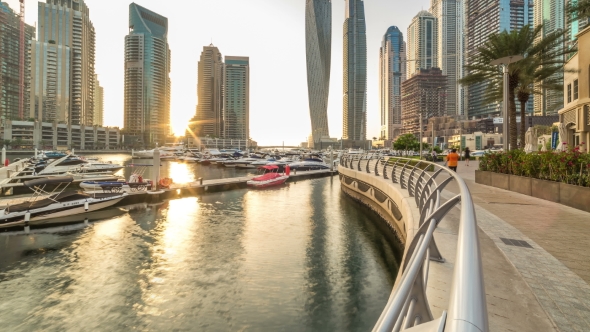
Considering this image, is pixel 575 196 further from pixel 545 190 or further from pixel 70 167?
pixel 70 167

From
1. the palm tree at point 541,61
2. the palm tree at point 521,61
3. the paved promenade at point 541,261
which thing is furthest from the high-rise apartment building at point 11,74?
the paved promenade at point 541,261

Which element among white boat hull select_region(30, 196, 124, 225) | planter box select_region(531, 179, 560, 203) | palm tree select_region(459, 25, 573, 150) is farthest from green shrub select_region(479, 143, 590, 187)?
white boat hull select_region(30, 196, 124, 225)

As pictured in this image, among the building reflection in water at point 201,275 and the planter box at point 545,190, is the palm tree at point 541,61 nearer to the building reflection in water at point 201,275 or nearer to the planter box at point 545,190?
the planter box at point 545,190

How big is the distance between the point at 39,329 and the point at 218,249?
8.38 m

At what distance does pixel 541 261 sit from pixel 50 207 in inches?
A: 1115

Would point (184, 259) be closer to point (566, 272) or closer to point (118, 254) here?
point (118, 254)

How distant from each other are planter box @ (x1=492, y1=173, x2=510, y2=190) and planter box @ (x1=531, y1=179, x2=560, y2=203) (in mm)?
2725

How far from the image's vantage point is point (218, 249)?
17.9 m

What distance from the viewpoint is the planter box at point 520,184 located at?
16000 mm

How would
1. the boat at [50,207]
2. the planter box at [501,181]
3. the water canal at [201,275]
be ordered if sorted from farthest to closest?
Result: the boat at [50,207]
the planter box at [501,181]
the water canal at [201,275]

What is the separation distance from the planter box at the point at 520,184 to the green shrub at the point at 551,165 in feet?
1.34

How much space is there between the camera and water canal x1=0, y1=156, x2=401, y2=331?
10805 millimetres

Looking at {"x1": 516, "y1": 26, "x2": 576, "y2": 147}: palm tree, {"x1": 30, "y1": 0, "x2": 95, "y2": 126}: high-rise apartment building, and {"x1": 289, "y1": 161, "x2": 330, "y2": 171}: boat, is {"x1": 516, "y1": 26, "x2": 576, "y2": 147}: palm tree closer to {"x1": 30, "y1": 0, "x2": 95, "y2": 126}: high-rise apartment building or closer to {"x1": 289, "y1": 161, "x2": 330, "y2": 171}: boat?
{"x1": 289, "y1": 161, "x2": 330, "y2": 171}: boat

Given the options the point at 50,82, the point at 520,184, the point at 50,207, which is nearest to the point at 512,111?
the point at 520,184
